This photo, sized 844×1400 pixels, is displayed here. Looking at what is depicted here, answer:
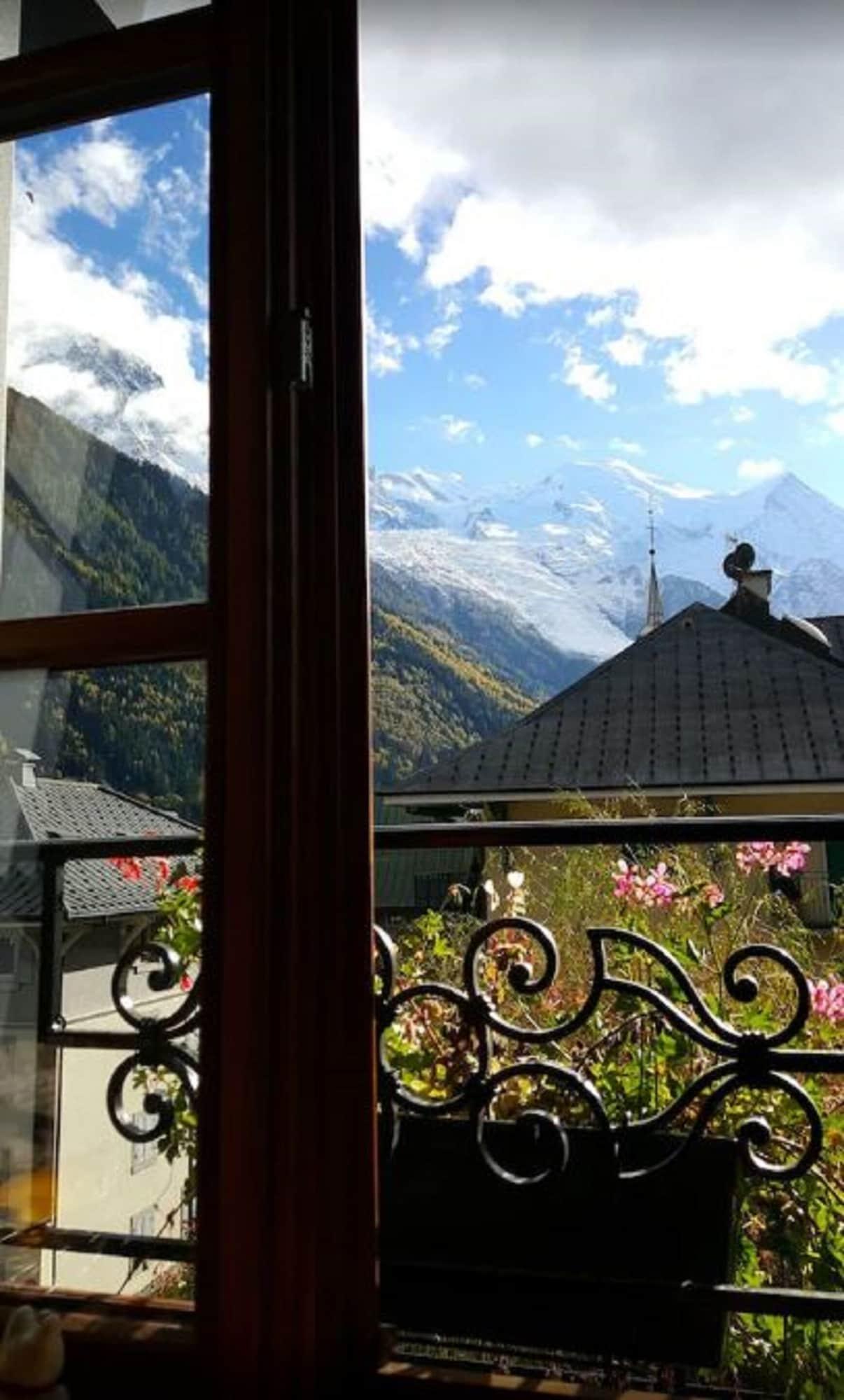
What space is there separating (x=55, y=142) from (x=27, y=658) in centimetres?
55

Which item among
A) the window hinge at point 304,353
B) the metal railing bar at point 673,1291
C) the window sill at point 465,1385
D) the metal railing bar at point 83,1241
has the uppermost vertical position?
the window hinge at point 304,353

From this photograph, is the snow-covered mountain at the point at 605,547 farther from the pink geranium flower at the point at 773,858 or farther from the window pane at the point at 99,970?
the window pane at the point at 99,970

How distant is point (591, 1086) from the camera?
1.24m

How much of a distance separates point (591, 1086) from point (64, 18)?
1.33m

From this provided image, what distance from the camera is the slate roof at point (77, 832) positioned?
997mm

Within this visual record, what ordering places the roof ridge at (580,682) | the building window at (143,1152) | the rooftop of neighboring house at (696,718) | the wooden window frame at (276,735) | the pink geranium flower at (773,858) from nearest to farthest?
1. the wooden window frame at (276,735)
2. the building window at (143,1152)
3. the pink geranium flower at (773,858)
4. the roof ridge at (580,682)
5. the rooftop of neighboring house at (696,718)

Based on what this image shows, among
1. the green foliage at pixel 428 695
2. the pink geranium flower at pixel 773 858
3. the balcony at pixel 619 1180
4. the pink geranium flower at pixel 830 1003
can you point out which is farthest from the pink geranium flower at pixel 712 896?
the green foliage at pixel 428 695

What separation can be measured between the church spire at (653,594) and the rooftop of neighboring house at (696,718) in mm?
134

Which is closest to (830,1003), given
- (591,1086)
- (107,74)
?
(591,1086)

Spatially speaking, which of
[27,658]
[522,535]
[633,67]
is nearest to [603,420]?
[522,535]

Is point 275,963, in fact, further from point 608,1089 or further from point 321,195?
point 608,1089

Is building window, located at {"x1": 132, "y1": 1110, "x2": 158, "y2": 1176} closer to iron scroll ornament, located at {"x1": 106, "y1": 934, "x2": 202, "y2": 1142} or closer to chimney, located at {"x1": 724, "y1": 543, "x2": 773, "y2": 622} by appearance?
iron scroll ornament, located at {"x1": 106, "y1": 934, "x2": 202, "y2": 1142}

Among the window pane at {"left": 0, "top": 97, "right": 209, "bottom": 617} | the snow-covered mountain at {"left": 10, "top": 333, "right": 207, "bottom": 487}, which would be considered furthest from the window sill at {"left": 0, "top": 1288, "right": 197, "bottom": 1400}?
the snow-covered mountain at {"left": 10, "top": 333, "right": 207, "bottom": 487}

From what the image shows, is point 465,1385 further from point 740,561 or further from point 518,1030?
point 740,561
